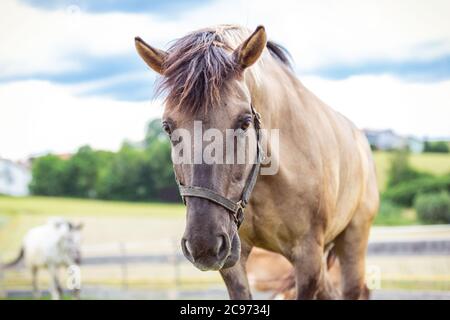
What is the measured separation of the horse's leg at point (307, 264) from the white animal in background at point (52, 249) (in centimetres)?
650

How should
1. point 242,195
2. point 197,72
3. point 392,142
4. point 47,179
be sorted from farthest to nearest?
1. point 47,179
2. point 392,142
3. point 242,195
4. point 197,72

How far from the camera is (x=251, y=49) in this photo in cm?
271

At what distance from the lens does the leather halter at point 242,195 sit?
8.11 ft

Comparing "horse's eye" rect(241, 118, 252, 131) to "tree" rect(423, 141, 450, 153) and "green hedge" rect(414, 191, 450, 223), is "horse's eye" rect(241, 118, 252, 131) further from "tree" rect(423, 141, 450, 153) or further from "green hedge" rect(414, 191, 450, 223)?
"green hedge" rect(414, 191, 450, 223)

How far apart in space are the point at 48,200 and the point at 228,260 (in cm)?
849

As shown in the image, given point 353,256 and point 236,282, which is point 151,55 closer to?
point 236,282

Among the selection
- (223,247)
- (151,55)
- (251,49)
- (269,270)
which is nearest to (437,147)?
(269,270)

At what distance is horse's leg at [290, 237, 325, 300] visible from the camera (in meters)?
3.19

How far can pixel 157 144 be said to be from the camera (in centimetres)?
968

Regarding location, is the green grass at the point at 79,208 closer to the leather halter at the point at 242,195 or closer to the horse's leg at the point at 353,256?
the horse's leg at the point at 353,256

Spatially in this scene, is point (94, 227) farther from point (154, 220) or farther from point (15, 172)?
point (15, 172)

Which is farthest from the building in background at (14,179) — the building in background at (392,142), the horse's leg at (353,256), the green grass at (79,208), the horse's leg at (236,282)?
the horse's leg at (236,282)

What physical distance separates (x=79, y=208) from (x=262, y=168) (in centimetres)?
850
